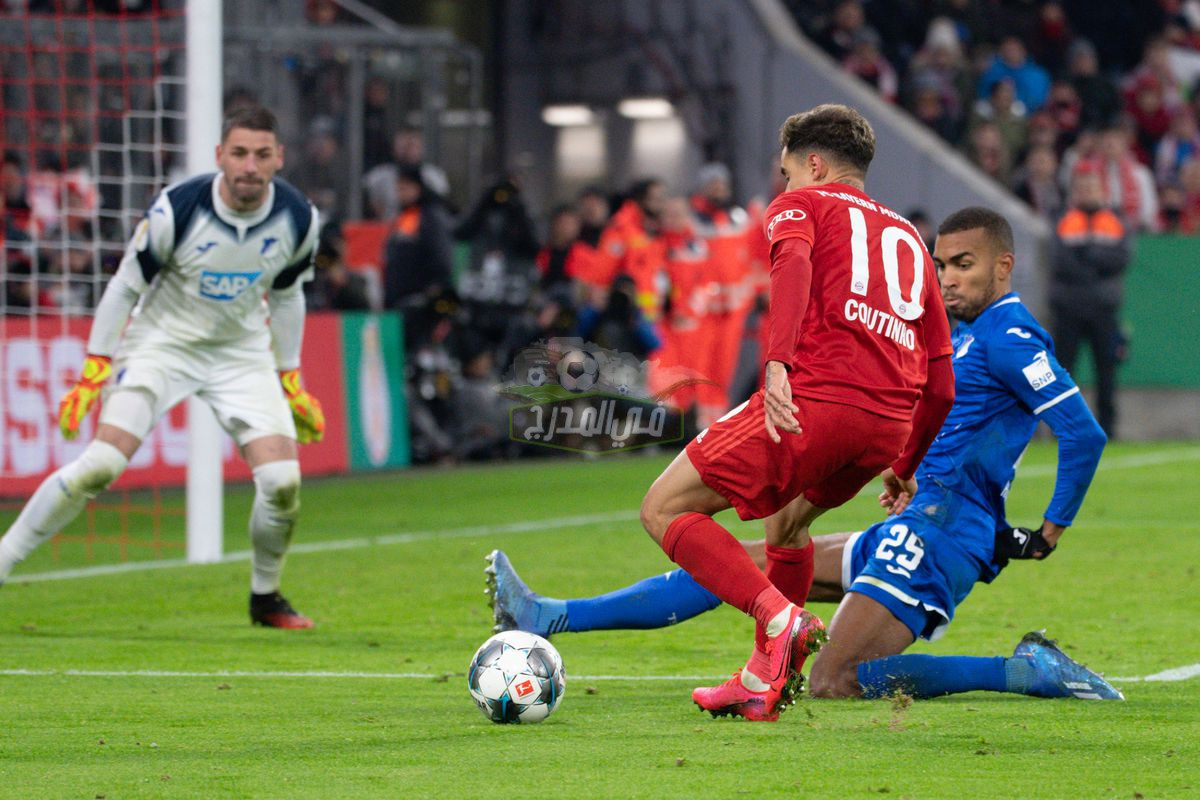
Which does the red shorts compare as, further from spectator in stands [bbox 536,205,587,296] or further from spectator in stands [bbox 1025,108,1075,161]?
spectator in stands [bbox 1025,108,1075,161]

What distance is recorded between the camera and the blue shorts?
596 centimetres

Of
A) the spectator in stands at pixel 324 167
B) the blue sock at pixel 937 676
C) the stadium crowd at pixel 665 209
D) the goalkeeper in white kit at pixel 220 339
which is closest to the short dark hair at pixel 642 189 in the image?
the stadium crowd at pixel 665 209

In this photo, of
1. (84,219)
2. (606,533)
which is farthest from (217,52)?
(606,533)

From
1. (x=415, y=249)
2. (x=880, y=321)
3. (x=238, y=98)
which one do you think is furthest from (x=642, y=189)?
(x=880, y=321)

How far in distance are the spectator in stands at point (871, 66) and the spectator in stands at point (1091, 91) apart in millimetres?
2121

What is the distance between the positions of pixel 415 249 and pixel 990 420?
34.6 ft

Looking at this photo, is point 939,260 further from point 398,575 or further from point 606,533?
point 606,533

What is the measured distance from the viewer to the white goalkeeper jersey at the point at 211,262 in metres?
8.02

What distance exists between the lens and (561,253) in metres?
17.3

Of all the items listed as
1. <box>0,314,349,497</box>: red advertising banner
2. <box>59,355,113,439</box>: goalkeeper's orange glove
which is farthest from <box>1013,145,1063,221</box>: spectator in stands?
<box>59,355,113,439</box>: goalkeeper's orange glove

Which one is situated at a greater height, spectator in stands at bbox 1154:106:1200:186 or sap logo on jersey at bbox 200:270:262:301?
sap logo on jersey at bbox 200:270:262:301

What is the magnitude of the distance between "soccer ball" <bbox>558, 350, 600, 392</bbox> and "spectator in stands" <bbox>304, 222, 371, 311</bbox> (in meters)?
1.82

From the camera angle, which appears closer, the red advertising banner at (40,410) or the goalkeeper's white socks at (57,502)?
the goalkeeper's white socks at (57,502)

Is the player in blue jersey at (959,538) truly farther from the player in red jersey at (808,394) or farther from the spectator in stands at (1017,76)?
the spectator in stands at (1017,76)
